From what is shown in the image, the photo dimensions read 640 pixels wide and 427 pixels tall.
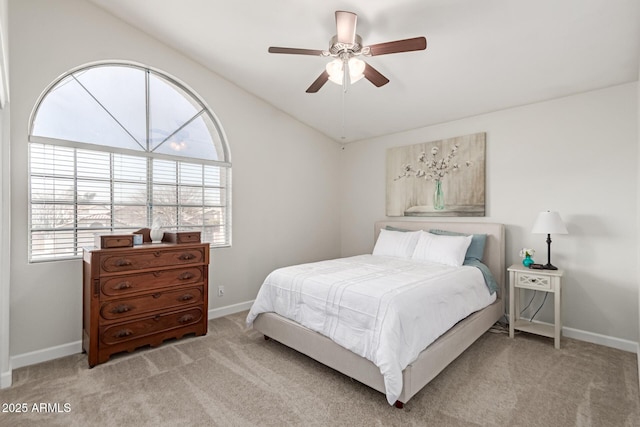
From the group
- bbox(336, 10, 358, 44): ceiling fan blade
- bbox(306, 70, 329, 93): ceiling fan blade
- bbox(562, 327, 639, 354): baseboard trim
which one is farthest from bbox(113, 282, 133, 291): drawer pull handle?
bbox(562, 327, 639, 354): baseboard trim

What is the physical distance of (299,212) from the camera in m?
4.73

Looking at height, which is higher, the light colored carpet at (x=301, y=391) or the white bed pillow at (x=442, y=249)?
the white bed pillow at (x=442, y=249)

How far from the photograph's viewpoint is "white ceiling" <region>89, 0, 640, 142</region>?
2.36 metres

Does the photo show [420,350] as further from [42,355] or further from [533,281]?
[42,355]

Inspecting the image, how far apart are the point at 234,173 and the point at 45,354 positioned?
2465mm

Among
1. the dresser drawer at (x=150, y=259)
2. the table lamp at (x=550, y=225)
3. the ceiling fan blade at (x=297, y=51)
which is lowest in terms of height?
the dresser drawer at (x=150, y=259)

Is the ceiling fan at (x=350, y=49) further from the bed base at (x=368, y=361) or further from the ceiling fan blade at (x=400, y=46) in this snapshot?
the bed base at (x=368, y=361)

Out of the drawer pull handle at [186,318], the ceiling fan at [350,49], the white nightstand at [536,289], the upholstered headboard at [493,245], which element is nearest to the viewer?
the ceiling fan at [350,49]

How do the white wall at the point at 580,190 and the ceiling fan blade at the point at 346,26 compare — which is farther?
the white wall at the point at 580,190

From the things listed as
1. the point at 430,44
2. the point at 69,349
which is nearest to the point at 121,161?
the point at 69,349

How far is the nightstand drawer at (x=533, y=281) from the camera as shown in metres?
2.98

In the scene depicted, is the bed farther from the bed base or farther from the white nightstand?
the white nightstand

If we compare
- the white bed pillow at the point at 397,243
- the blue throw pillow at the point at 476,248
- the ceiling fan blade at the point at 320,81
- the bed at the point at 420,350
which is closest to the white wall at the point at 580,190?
the bed at the point at 420,350

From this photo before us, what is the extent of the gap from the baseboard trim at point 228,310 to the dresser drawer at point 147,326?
0.55 m
